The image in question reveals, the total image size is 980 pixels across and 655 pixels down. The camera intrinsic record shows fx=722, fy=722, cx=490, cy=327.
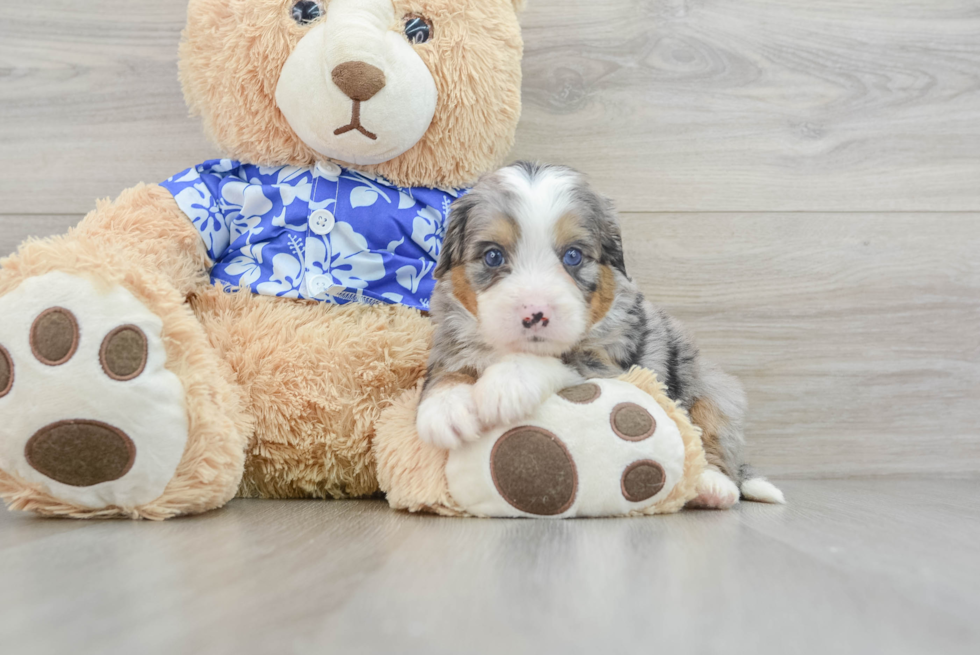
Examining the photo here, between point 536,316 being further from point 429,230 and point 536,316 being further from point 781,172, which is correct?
point 781,172

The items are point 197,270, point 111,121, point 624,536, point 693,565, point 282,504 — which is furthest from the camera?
point 111,121

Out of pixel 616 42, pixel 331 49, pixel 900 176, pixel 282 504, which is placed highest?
pixel 616 42

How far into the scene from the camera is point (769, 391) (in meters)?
1.99

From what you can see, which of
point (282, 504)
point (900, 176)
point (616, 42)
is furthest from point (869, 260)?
point (282, 504)

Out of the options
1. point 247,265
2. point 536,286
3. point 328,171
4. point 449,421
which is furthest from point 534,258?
point 247,265

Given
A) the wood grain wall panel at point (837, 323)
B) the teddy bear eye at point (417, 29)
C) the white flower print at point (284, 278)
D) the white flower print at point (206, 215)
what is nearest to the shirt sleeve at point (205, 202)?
the white flower print at point (206, 215)

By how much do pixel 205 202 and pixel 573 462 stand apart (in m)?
0.98

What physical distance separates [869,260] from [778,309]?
0.29 m

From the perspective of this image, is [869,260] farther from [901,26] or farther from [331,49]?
[331,49]

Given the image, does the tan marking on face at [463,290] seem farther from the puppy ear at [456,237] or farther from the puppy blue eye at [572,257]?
the puppy blue eye at [572,257]

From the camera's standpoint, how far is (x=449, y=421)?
1.22 m

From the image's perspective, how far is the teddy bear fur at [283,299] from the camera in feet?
4.67

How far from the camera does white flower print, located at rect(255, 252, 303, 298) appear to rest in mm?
1516

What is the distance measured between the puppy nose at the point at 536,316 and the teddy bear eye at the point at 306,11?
796mm
